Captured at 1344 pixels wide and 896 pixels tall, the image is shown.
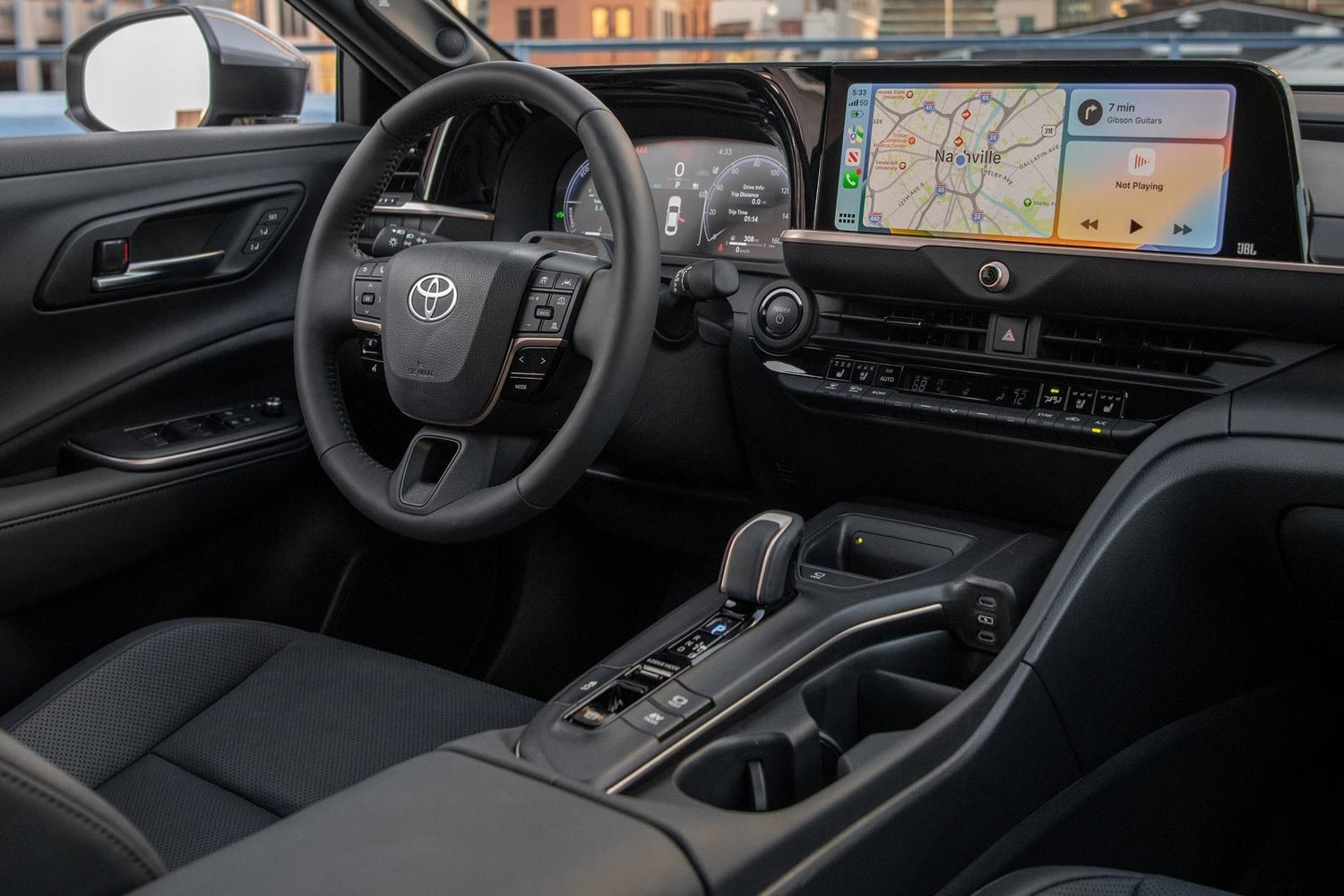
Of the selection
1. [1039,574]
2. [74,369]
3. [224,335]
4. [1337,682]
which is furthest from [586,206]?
[1337,682]

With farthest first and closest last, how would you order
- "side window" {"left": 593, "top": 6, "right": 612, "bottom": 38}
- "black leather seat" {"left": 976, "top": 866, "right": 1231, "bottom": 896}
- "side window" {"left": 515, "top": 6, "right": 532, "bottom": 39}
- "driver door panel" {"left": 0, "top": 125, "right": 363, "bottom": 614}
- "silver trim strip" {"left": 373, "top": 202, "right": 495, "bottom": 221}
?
"side window" {"left": 593, "top": 6, "right": 612, "bottom": 38}, "side window" {"left": 515, "top": 6, "right": 532, "bottom": 39}, "silver trim strip" {"left": 373, "top": 202, "right": 495, "bottom": 221}, "driver door panel" {"left": 0, "top": 125, "right": 363, "bottom": 614}, "black leather seat" {"left": 976, "top": 866, "right": 1231, "bottom": 896}

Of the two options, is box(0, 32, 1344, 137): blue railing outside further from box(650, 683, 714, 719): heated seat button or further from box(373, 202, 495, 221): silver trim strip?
box(650, 683, 714, 719): heated seat button

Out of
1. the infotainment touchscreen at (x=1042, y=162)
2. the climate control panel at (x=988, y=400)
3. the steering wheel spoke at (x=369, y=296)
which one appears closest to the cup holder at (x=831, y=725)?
the climate control panel at (x=988, y=400)

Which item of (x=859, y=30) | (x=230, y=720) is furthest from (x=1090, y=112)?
(x=859, y=30)

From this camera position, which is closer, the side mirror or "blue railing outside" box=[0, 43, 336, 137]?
"blue railing outside" box=[0, 43, 336, 137]

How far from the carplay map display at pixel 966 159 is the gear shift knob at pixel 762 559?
46 centimetres

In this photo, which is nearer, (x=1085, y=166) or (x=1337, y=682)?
(x=1085, y=166)

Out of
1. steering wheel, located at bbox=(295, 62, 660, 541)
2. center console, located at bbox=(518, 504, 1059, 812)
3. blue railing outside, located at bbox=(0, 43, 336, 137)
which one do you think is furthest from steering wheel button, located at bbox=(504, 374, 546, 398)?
blue railing outside, located at bbox=(0, 43, 336, 137)

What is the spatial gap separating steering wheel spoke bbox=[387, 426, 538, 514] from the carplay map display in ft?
1.72

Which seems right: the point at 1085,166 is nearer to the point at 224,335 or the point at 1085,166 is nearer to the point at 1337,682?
the point at 1337,682

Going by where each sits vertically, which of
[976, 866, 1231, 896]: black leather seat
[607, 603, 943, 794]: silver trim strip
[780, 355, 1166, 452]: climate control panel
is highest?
[780, 355, 1166, 452]: climate control panel

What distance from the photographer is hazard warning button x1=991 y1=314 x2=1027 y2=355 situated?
153 centimetres

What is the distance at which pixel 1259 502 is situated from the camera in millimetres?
1395

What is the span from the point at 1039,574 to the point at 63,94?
1.74 meters
